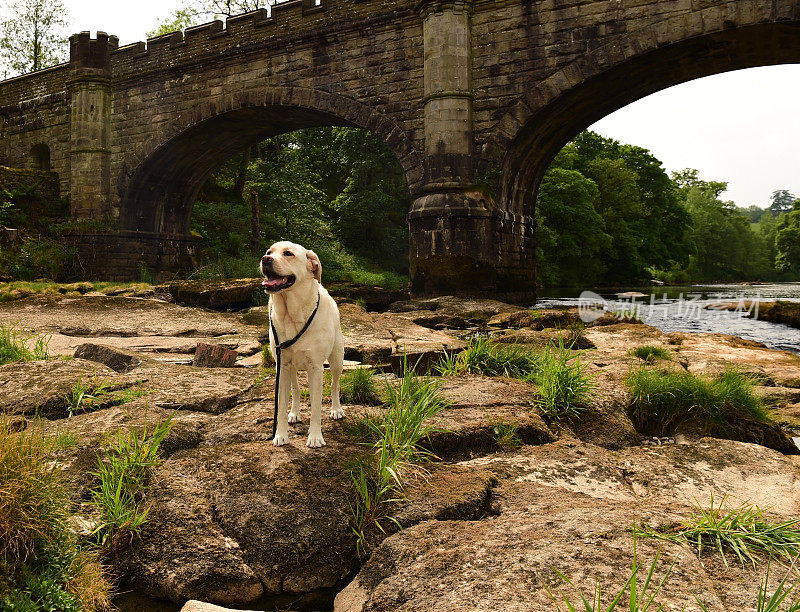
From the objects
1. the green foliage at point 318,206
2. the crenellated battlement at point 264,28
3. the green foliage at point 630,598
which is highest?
the crenellated battlement at point 264,28

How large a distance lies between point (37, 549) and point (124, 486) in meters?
0.49

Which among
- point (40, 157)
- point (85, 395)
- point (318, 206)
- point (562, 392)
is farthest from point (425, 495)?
point (318, 206)

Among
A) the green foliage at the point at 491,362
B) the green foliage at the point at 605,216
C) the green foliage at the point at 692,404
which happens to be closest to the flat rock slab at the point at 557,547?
the green foliage at the point at 692,404

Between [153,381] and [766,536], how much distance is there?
3.48 m

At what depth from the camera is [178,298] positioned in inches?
455

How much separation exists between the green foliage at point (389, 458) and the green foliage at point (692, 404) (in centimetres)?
159

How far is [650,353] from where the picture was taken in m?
6.09

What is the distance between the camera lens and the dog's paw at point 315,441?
8.73ft

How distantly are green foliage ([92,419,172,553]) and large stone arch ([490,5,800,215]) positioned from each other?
35.9 ft

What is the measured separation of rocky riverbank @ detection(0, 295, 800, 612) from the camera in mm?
1755

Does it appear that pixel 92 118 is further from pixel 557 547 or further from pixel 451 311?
pixel 557 547

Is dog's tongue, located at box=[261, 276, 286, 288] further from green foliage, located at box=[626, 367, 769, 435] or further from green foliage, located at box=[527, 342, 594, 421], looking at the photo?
green foliage, located at box=[626, 367, 769, 435]

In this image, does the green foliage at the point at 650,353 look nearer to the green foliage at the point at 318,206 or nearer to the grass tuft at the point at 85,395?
the grass tuft at the point at 85,395

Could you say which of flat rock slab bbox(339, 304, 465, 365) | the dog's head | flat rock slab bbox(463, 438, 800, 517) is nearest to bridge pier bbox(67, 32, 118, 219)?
flat rock slab bbox(339, 304, 465, 365)
